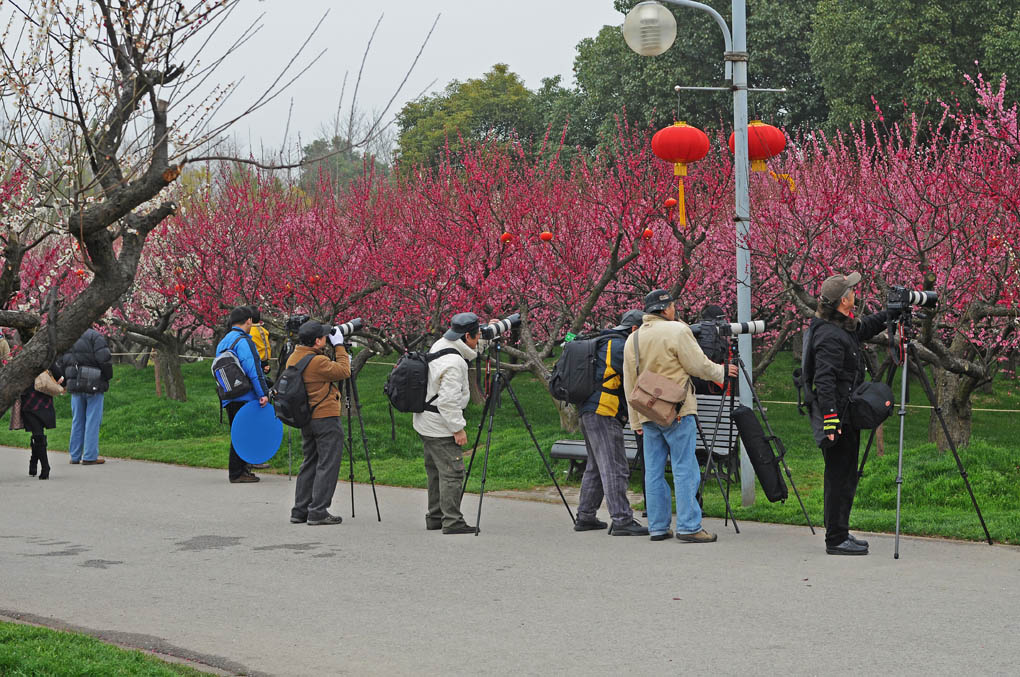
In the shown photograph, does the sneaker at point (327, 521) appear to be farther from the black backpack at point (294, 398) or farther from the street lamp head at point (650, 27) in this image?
the street lamp head at point (650, 27)

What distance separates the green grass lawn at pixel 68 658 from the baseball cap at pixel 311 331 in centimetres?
471

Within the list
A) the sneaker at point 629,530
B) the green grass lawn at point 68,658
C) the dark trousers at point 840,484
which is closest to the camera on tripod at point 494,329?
the sneaker at point 629,530

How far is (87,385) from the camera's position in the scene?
16.1 metres

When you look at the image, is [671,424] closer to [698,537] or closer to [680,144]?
[698,537]

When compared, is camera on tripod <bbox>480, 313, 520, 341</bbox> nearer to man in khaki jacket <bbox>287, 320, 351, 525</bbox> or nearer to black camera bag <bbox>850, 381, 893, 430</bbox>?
man in khaki jacket <bbox>287, 320, 351, 525</bbox>

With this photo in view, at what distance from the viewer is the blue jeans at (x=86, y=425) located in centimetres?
1622

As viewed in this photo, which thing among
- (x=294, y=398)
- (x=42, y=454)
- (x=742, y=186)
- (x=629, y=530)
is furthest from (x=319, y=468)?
(x=42, y=454)

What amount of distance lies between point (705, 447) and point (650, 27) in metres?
4.05

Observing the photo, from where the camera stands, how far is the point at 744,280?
1067cm

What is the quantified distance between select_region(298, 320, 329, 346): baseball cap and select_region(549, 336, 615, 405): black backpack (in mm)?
2244

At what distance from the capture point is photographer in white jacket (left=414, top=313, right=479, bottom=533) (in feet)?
32.8

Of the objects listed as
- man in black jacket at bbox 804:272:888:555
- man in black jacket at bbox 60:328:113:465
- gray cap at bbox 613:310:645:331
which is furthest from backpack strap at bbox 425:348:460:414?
man in black jacket at bbox 60:328:113:465

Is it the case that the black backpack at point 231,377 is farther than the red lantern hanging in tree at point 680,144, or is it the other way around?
the black backpack at point 231,377

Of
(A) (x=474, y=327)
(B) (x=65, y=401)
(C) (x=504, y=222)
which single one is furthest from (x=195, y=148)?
(B) (x=65, y=401)
